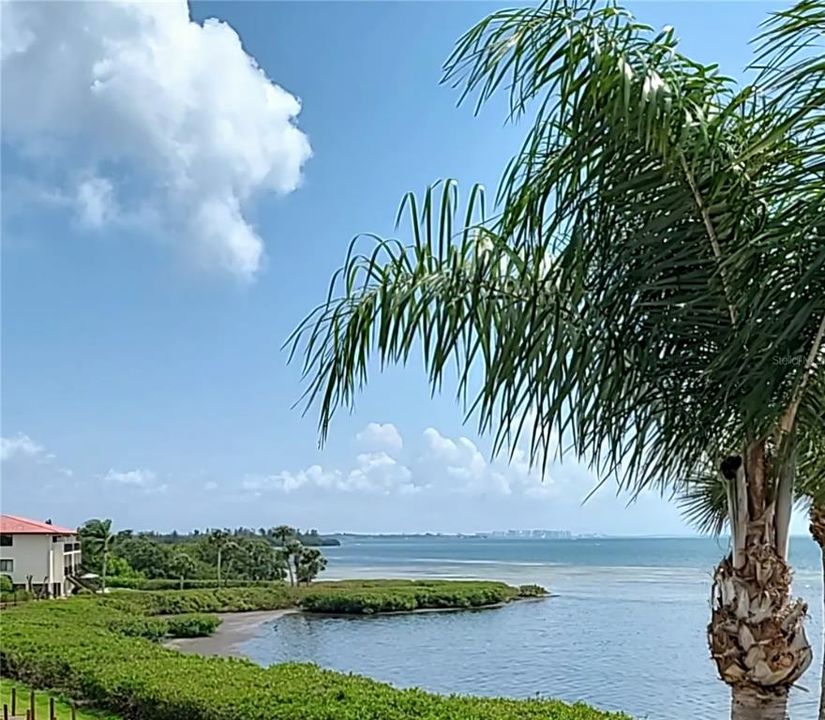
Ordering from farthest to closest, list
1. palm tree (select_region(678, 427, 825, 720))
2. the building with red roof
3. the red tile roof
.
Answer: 1. the red tile roof
2. the building with red roof
3. palm tree (select_region(678, 427, 825, 720))

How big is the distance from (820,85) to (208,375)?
15770 mm

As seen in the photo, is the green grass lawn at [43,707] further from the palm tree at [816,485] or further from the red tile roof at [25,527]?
the red tile roof at [25,527]

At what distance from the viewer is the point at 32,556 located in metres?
33.5

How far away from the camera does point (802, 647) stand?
143 inches

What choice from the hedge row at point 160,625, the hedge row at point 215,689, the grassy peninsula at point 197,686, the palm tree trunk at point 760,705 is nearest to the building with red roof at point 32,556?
the hedge row at point 160,625

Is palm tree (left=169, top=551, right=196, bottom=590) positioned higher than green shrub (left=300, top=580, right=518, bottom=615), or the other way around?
palm tree (left=169, top=551, right=196, bottom=590)

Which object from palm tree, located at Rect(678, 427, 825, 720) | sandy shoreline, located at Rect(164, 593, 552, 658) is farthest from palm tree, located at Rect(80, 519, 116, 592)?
palm tree, located at Rect(678, 427, 825, 720)

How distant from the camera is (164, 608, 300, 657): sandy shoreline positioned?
84.9 ft

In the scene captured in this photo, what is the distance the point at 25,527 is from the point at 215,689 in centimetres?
2700

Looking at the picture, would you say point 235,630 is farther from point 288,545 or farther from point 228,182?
point 228,182

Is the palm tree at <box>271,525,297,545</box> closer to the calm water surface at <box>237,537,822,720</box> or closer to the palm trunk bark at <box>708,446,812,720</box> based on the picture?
the calm water surface at <box>237,537,822,720</box>

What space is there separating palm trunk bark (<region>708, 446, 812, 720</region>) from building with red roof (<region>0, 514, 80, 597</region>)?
32.9 metres

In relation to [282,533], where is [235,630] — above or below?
below

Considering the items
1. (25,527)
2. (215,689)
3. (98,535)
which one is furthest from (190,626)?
(215,689)
